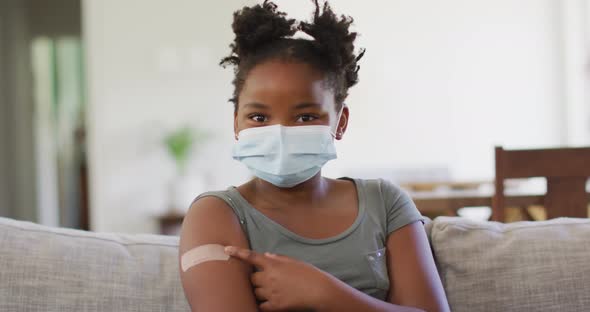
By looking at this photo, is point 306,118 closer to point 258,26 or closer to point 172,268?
point 258,26

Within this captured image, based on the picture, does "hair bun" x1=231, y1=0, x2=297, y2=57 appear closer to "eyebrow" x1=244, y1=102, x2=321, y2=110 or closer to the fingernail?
"eyebrow" x1=244, y1=102, x2=321, y2=110

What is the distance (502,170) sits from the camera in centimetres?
199

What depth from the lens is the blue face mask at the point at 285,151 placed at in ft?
3.65

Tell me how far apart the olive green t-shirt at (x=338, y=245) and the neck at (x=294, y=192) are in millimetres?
50

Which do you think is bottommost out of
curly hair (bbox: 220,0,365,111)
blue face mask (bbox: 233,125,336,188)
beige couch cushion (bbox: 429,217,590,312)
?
beige couch cushion (bbox: 429,217,590,312)

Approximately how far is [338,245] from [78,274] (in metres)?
0.46

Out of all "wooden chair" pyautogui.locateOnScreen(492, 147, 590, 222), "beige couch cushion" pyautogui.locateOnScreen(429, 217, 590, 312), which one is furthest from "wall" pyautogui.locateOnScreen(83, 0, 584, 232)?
"beige couch cushion" pyautogui.locateOnScreen(429, 217, 590, 312)

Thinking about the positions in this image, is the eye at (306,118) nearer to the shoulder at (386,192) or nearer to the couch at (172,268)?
the shoulder at (386,192)

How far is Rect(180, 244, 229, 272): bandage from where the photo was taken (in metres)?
1.03

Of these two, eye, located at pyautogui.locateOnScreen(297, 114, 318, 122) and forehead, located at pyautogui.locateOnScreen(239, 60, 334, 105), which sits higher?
forehead, located at pyautogui.locateOnScreen(239, 60, 334, 105)

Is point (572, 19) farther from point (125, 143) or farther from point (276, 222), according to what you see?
point (276, 222)

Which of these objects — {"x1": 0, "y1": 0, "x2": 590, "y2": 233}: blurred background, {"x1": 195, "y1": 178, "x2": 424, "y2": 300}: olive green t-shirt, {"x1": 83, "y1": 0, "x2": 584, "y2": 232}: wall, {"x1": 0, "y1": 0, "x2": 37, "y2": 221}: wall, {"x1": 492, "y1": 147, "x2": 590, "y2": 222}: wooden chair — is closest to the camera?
{"x1": 195, "y1": 178, "x2": 424, "y2": 300}: olive green t-shirt

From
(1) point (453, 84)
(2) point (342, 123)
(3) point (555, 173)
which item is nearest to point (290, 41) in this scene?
(2) point (342, 123)

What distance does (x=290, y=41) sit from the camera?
1163mm
